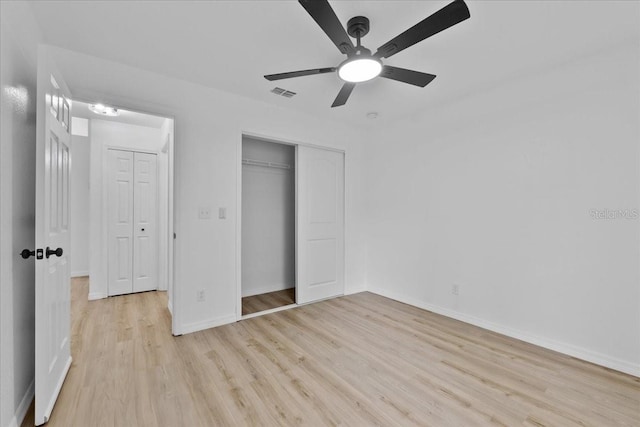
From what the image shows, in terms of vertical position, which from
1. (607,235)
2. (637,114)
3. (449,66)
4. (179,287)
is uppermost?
(449,66)

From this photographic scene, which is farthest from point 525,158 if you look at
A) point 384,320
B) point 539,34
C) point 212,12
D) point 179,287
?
point 179,287

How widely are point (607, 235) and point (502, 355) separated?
50.9 inches

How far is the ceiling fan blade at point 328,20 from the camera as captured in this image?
1.44 m

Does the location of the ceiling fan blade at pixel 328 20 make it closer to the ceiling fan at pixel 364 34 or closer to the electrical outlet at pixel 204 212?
the ceiling fan at pixel 364 34

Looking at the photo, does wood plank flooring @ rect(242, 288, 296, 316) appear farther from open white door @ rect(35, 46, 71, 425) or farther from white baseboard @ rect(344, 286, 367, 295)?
open white door @ rect(35, 46, 71, 425)

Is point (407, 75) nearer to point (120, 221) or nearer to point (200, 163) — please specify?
point (200, 163)

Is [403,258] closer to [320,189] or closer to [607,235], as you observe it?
[320,189]

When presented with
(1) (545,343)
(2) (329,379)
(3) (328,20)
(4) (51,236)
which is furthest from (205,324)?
(1) (545,343)

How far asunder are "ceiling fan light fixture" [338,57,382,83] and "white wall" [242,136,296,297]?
2.35 metres

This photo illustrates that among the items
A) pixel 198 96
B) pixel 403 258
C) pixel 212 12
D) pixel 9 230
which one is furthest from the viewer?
pixel 403 258

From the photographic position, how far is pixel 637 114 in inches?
86.0

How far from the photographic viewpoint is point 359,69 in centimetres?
206

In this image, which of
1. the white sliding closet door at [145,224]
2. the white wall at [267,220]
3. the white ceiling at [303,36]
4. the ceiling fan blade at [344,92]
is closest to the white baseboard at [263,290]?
the white wall at [267,220]

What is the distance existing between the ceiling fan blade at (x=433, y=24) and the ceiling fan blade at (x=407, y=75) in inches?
8.6
